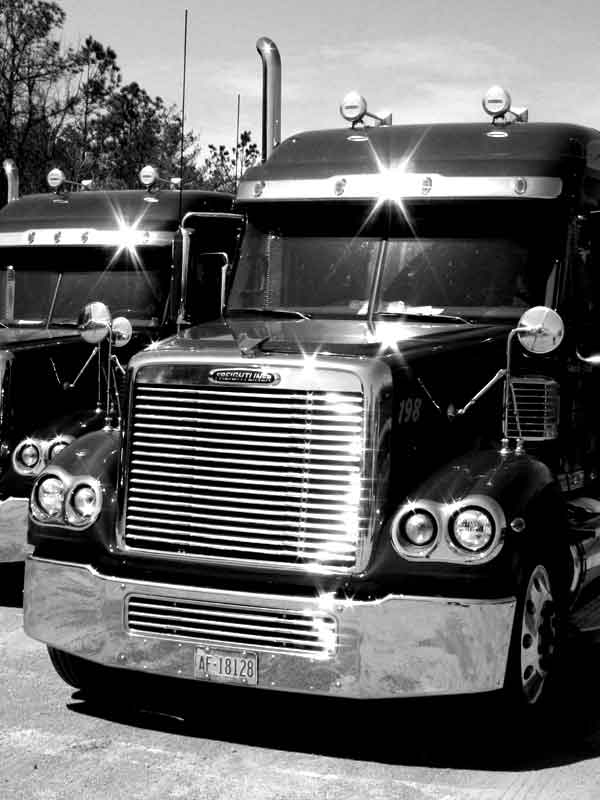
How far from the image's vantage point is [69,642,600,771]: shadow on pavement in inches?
232

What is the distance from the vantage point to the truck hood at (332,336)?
6.05 metres

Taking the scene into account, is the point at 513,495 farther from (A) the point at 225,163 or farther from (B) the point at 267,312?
(A) the point at 225,163

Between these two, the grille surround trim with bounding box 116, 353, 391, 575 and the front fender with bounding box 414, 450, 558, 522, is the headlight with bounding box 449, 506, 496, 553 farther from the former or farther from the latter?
the grille surround trim with bounding box 116, 353, 391, 575

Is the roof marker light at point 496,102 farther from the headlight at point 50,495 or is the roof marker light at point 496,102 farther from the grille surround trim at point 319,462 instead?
the headlight at point 50,495

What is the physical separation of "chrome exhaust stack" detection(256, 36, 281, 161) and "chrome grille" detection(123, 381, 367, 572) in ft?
12.8

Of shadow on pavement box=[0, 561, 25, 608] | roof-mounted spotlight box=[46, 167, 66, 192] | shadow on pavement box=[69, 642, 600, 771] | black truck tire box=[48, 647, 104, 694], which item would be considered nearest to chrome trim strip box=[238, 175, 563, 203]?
shadow on pavement box=[69, 642, 600, 771]

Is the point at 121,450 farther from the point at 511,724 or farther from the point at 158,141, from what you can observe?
the point at 158,141

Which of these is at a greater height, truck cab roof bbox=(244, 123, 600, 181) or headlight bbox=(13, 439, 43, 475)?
truck cab roof bbox=(244, 123, 600, 181)

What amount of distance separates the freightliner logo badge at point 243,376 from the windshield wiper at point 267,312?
1.29 m

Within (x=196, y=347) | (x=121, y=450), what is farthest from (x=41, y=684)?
(x=196, y=347)

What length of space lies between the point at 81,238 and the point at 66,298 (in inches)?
18.7

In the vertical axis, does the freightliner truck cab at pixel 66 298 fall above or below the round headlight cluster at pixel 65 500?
above

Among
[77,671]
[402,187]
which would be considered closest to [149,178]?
[402,187]

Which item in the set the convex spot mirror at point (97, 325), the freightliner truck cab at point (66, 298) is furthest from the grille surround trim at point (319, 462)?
the freightliner truck cab at point (66, 298)
